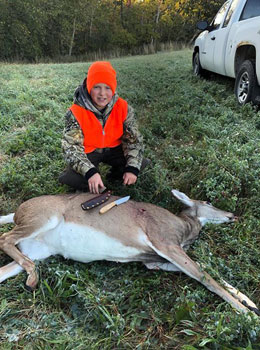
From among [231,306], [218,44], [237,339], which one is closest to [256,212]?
[231,306]

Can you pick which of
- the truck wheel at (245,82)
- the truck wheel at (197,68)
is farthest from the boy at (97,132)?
the truck wheel at (197,68)

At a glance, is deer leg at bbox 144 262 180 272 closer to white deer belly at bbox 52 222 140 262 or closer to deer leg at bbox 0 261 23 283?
white deer belly at bbox 52 222 140 262

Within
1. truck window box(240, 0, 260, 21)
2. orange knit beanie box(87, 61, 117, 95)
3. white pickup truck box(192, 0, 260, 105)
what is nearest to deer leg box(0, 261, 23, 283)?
orange knit beanie box(87, 61, 117, 95)

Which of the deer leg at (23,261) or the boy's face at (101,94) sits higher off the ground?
the boy's face at (101,94)

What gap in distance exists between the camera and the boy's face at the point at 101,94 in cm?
343

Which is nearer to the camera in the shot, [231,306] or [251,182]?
[231,306]

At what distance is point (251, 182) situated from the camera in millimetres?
3740

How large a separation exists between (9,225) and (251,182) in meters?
2.76

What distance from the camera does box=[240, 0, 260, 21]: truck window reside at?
582 centimetres

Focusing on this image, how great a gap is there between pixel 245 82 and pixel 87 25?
96.0ft

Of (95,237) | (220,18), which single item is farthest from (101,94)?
(220,18)

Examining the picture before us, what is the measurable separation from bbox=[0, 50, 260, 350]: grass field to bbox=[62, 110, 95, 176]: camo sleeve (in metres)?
0.74

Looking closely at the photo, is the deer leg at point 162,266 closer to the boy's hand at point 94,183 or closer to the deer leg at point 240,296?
the deer leg at point 240,296

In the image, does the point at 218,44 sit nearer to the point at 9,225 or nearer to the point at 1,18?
the point at 9,225
